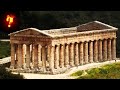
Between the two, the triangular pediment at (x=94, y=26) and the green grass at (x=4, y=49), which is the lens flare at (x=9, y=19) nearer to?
the triangular pediment at (x=94, y=26)

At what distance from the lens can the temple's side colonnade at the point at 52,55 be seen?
71625 millimetres

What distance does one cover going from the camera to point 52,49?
231 ft

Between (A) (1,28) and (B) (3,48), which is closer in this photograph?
(A) (1,28)

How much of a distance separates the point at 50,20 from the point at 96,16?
23836mm

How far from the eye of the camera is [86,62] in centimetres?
8112

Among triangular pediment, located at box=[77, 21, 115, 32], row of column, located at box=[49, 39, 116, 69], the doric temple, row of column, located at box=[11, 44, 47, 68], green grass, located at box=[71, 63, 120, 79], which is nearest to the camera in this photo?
green grass, located at box=[71, 63, 120, 79]

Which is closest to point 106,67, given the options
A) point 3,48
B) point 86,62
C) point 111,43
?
point 86,62

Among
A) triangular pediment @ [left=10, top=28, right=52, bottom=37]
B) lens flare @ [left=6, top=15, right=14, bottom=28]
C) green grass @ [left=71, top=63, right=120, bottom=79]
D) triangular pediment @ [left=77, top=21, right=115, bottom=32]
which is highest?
lens flare @ [left=6, top=15, right=14, bottom=28]

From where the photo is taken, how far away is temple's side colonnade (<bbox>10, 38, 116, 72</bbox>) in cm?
7162

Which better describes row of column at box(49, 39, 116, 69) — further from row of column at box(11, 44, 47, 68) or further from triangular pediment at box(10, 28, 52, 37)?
triangular pediment at box(10, 28, 52, 37)

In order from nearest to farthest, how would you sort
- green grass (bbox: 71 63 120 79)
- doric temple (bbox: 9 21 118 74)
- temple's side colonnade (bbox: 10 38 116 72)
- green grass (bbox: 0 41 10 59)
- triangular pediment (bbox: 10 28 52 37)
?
green grass (bbox: 71 63 120 79)
triangular pediment (bbox: 10 28 52 37)
doric temple (bbox: 9 21 118 74)
temple's side colonnade (bbox: 10 38 116 72)
green grass (bbox: 0 41 10 59)

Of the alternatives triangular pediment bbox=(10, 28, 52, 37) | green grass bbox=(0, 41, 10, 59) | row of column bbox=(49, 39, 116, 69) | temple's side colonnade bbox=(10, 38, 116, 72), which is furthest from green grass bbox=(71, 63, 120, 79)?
green grass bbox=(0, 41, 10, 59)
